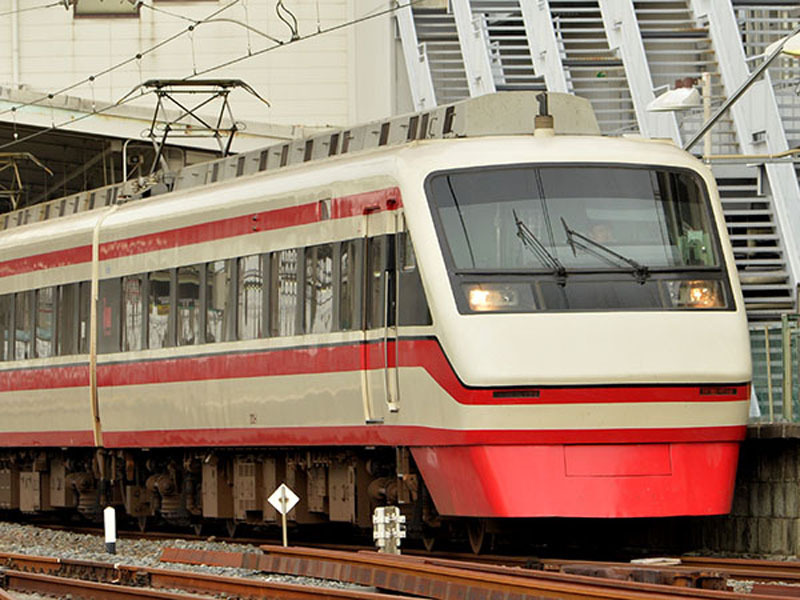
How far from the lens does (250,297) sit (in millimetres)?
17062

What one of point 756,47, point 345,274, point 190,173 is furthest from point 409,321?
point 756,47

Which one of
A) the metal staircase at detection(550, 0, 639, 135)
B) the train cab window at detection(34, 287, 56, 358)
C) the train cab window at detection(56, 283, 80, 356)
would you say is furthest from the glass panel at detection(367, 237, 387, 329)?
the metal staircase at detection(550, 0, 639, 135)

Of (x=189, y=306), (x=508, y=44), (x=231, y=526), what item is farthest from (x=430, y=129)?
(x=508, y=44)

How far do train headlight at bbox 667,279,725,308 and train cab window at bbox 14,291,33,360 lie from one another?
9.09 meters

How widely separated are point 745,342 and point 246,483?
17.1 ft

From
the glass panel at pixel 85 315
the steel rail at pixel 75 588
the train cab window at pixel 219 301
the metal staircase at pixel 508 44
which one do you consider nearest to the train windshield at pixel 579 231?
the steel rail at pixel 75 588

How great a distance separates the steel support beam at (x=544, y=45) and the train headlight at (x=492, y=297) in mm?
18258

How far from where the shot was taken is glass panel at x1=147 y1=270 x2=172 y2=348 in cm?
1848

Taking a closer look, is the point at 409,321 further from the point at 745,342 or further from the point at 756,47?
the point at 756,47

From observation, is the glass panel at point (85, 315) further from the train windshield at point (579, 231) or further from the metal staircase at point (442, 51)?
the metal staircase at point (442, 51)

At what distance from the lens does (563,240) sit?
14422 mm

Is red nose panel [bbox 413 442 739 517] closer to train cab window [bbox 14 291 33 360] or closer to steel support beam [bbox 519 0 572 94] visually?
train cab window [bbox 14 291 33 360]

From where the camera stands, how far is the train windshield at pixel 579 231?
14.3 m

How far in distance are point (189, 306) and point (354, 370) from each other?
10.1 ft
